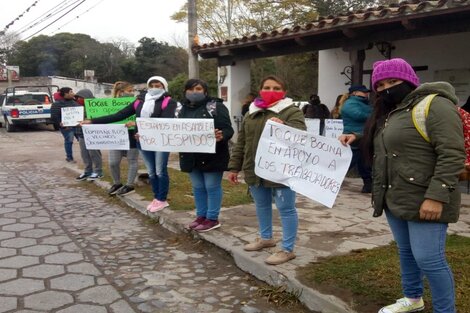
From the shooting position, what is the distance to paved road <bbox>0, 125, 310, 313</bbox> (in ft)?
12.2

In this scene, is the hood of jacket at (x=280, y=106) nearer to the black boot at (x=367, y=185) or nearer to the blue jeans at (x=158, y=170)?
the blue jeans at (x=158, y=170)

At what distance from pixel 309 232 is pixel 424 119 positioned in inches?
112

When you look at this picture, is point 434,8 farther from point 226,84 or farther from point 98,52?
point 98,52

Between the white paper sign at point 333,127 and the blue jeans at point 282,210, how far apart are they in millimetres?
4541

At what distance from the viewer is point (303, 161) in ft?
13.4

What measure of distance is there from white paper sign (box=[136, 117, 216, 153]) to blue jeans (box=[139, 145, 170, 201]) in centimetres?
20

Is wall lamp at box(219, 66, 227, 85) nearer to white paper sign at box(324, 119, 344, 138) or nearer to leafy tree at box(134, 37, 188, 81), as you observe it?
white paper sign at box(324, 119, 344, 138)

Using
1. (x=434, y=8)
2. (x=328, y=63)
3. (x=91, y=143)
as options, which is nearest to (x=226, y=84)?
(x=328, y=63)

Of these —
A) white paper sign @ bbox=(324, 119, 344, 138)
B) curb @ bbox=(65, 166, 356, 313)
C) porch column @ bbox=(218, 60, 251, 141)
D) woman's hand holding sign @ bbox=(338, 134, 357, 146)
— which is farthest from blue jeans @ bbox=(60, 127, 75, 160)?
woman's hand holding sign @ bbox=(338, 134, 357, 146)

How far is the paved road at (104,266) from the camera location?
3.73 m

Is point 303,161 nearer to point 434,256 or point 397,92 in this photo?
point 397,92

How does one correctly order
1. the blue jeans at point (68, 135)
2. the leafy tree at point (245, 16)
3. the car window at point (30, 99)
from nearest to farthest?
the blue jeans at point (68, 135) → the car window at point (30, 99) → the leafy tree at point (245, 16)

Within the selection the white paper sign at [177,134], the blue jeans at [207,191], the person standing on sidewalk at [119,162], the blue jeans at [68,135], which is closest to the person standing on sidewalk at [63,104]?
the blue jeans at [68,135]

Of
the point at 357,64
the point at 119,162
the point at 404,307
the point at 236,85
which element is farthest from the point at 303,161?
the point at 236,85
